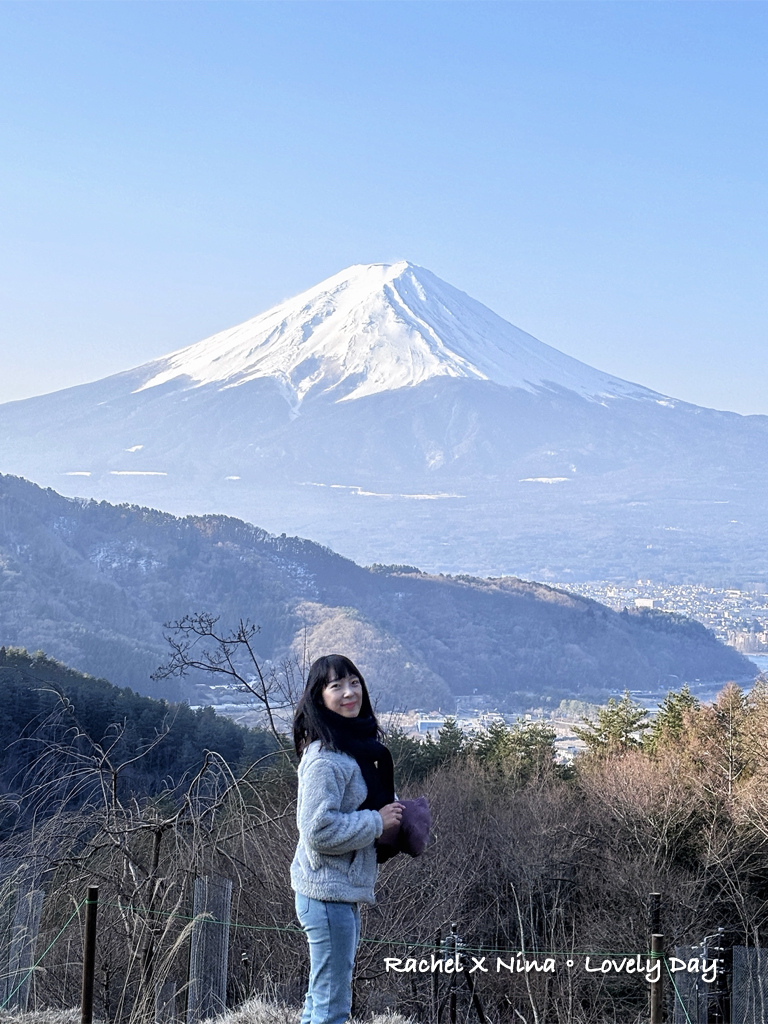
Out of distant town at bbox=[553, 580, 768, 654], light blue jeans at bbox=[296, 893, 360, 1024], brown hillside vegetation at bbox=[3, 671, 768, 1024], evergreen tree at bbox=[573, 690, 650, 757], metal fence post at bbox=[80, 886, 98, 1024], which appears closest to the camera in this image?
light blue jeans at bbox=[296, 893, 360, 1024]

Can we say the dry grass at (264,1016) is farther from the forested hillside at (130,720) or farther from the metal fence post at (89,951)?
the forested hillside at (130,720)

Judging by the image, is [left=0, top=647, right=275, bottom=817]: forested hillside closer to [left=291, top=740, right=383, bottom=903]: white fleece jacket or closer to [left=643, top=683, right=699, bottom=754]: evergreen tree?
[left=643, top=683, right=699, bottom=754]: evergreen tree

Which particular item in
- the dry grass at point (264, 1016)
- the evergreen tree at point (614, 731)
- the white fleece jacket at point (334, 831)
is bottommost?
the evergreen tree at point (614, 731)

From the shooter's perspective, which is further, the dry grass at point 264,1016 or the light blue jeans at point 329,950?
the dry grass at point 264,1016

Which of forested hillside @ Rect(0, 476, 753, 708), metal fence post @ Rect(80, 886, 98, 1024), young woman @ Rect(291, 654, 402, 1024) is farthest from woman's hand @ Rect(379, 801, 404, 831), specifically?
forested hillside @ Rect(0, 476, 753, 708)

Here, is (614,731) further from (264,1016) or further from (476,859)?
(264,1016)

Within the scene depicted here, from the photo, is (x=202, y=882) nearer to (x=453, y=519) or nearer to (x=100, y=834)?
(x=100, y=834)

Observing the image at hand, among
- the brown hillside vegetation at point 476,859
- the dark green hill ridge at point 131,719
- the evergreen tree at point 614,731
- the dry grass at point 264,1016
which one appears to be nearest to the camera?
the dry grass at point 264,1016

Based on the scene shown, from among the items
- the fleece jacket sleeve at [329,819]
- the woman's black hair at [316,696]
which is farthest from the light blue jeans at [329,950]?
the woman's black hair at [316,696]
